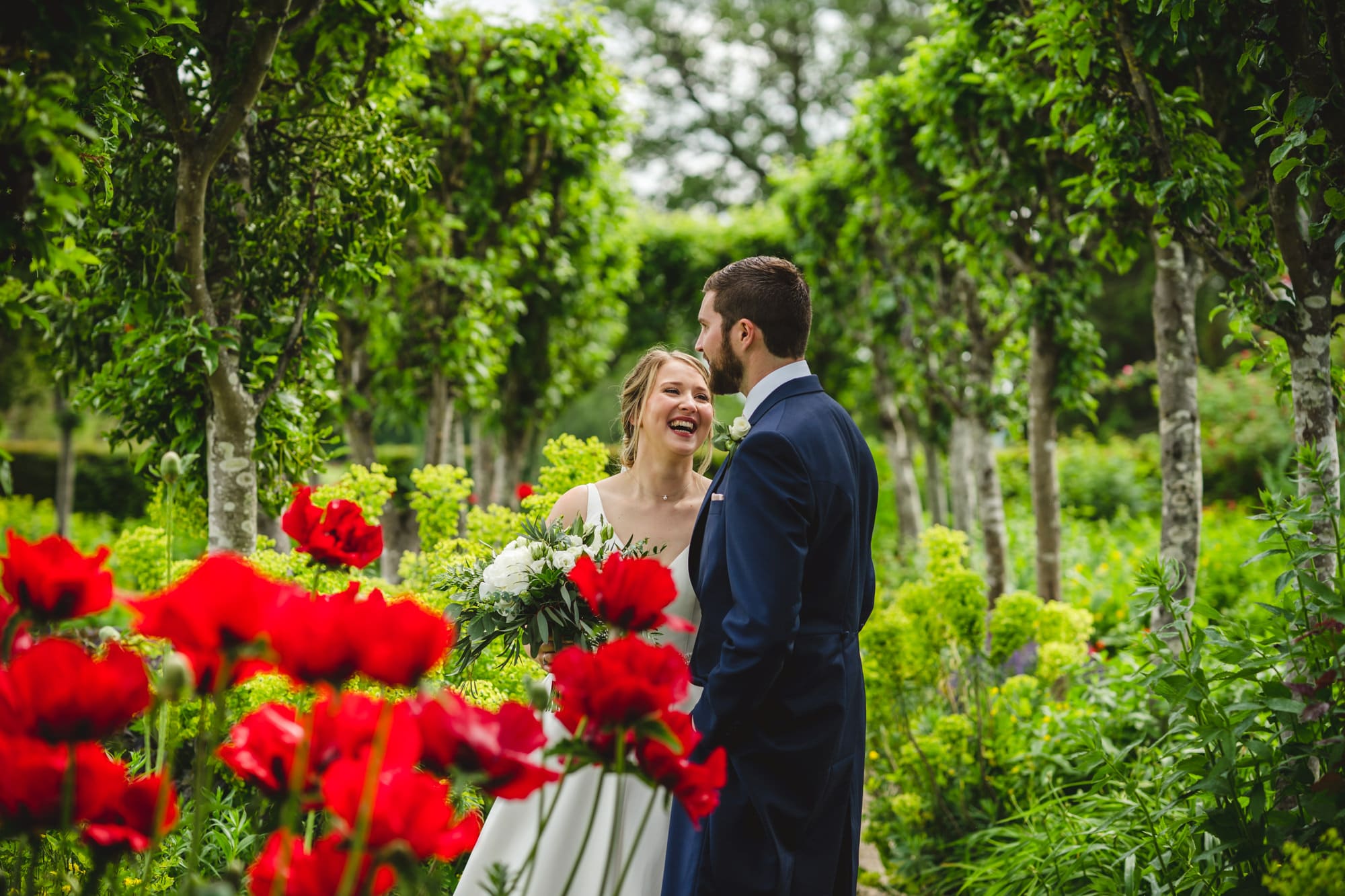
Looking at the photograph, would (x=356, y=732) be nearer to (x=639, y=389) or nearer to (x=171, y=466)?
(x=171, y=466)

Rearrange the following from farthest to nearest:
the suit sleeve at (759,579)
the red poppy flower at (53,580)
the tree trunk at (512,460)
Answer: the tree trunk at (512,460) → the suit sleeve at (759,579) → the red poppy flower at (53,580)

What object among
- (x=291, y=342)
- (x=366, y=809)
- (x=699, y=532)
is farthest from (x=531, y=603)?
(x=291, y=342)

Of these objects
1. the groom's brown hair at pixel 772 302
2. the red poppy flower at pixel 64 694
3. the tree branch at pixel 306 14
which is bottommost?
the red poppy flower at pixel 64 694

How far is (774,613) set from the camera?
6.48 ft

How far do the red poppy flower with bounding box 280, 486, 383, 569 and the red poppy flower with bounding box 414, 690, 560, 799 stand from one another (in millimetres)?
722

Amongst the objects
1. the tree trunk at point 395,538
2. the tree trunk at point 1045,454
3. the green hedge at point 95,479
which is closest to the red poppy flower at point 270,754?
the tree trunk at point 1045,454

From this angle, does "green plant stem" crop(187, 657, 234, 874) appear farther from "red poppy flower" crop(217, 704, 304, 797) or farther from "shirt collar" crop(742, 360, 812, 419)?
"shirt collar" crop(742, 360, 812, 419)

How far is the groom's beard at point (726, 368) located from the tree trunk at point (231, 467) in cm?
213

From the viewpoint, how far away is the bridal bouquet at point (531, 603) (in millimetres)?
2467

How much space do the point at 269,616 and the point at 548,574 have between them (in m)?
1.51

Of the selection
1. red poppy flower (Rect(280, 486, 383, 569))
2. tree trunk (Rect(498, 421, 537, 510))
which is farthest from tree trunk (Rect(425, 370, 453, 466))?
red poppy flower (Rect(280, 486, 383, 569))

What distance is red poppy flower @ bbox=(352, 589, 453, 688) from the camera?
933 mm

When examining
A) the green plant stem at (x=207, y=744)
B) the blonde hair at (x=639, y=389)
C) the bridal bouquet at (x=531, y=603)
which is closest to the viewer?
the green plant stem at (x=207, y=744)

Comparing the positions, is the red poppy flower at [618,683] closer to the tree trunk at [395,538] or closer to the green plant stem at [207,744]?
the green plant stem at [207,744]
